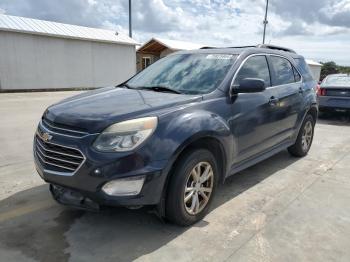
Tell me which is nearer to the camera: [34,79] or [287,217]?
[287,217]

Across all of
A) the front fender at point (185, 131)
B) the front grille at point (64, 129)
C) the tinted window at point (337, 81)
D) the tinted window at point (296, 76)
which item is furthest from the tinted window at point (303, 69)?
the tinted window at point (337, 81)


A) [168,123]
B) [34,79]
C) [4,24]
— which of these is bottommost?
[34,79]

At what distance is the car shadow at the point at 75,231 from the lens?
10.2ft

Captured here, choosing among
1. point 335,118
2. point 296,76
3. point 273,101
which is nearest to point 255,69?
point 273,101

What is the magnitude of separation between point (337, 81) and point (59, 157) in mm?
10204

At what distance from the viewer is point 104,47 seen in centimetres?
2342

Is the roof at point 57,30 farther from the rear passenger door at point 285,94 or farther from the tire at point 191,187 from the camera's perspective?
the tire at point 191,187

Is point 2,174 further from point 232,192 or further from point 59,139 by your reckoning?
point 232,192

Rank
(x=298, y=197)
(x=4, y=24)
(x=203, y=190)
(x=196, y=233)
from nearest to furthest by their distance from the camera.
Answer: (x=196, y=233), (x=203, y=190), (x=298, y=197), (x=4, y=24)

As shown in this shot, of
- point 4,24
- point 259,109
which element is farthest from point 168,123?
point 4,24

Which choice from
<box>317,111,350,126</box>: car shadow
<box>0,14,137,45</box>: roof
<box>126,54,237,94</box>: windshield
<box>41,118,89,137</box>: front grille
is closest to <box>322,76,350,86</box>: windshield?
<box>317,111,350,126</box>: car shadow

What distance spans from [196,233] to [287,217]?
1062mm

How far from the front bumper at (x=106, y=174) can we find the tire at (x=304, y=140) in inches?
141

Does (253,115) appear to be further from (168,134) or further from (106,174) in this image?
(106,174)
